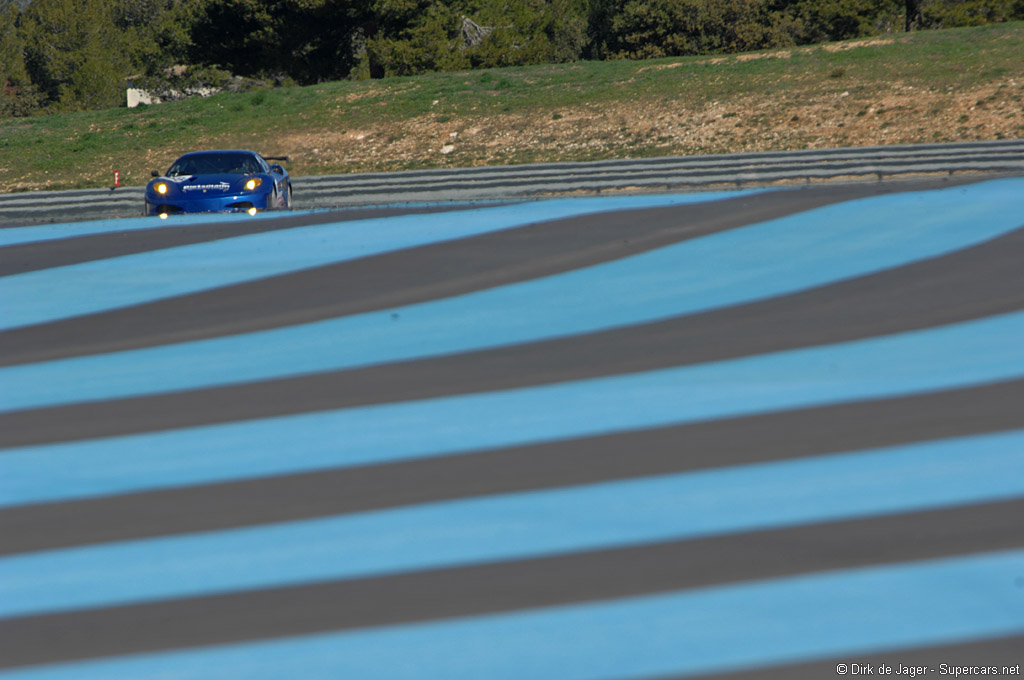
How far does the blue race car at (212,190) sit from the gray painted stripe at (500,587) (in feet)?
34.7

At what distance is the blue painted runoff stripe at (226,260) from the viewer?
6.87m

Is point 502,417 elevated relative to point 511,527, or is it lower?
elevated

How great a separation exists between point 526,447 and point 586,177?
51.9ft

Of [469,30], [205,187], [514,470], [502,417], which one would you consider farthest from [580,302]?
[469,30]

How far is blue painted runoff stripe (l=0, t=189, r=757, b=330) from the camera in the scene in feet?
22.5

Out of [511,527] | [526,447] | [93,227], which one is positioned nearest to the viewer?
[511,527]

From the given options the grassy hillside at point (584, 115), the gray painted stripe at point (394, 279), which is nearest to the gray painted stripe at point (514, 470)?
the gray painted stripe at point (394, 279)

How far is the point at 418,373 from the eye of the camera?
559 cm

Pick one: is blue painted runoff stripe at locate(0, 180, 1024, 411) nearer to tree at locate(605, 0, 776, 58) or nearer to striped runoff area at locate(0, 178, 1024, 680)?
striped runoff area at locate(0, 178, 1024, 680)

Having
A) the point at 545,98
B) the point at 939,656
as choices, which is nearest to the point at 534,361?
the point at 939,656

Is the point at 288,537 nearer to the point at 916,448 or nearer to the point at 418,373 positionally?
the point at 418,373

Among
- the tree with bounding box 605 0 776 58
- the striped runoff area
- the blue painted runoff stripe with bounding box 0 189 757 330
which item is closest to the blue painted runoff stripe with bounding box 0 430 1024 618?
the striped runoff area

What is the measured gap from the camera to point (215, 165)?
1462 cm

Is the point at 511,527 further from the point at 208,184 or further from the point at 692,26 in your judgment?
the point at 692,26
